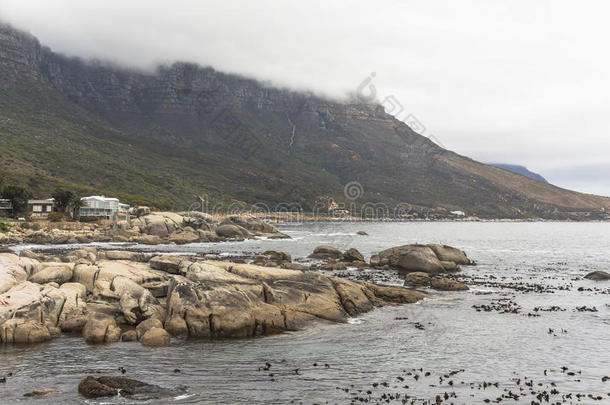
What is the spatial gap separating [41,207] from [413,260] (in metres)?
119

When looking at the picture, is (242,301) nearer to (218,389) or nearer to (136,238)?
(218,389)

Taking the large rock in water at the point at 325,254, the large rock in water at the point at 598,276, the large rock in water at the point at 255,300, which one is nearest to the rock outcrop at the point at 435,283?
the large rock in water at the point at 255,300

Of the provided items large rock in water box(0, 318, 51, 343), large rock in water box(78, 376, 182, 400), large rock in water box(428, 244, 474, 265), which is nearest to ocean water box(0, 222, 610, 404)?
large rock in water box(78, 376, 182, 400)

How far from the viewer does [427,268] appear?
68.9 metres

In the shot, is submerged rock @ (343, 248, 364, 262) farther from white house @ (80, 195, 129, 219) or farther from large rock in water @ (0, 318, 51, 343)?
white house @ (80, 195, 129, 219)

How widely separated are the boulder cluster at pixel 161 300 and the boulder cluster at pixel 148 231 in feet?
220

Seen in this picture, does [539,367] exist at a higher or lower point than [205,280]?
lower

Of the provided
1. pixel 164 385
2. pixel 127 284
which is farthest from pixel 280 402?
pixel 127 284

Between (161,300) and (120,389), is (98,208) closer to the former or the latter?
(161,300)

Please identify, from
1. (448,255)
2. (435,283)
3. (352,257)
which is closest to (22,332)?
(435,283)

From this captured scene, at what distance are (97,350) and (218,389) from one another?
434 inches

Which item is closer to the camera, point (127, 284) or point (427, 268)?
point (127, 284)

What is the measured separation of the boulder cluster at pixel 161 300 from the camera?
105ft

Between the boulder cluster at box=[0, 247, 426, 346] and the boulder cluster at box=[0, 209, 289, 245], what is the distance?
220ft
